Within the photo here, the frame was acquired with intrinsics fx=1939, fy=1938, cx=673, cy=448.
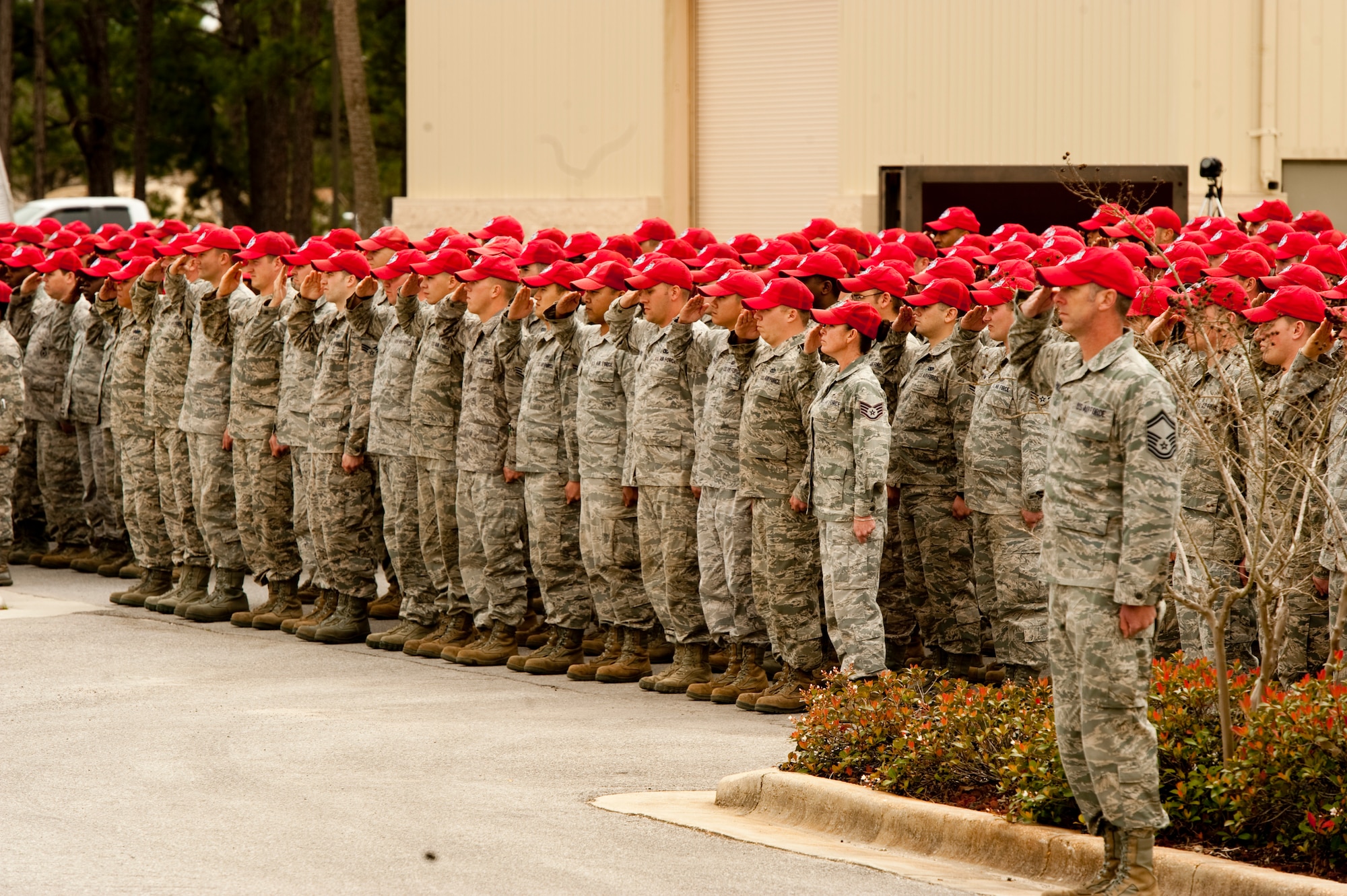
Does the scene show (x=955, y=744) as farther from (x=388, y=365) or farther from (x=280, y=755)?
(x=388, y=365)

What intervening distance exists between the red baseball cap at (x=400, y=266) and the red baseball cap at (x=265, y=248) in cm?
108

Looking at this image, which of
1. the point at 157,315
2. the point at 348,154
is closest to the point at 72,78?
the point at 348,154

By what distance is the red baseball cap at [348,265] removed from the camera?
40.6ft

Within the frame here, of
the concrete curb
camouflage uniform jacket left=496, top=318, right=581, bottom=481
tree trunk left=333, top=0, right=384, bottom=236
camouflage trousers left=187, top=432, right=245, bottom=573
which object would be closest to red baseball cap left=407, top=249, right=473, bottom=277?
camouflage uniform jacket left=496, top=318, right=581, bottom=481

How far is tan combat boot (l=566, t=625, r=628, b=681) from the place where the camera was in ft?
36.4

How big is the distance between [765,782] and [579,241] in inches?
225

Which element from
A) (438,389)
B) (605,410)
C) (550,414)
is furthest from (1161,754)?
(438,389)

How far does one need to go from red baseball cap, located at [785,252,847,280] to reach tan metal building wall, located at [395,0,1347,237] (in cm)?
848

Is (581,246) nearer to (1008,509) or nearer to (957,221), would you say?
(957,221)

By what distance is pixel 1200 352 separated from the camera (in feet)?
31.7

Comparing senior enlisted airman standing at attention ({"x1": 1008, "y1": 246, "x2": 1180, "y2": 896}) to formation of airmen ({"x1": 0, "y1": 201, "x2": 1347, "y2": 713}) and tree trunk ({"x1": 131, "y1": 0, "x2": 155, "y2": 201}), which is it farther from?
tree trunk ({"x1": 131, "y1": 0, "x2": 155, "y2": 201})

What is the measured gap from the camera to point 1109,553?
21.3 ft

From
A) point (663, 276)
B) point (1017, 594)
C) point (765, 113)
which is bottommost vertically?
point (1017, 594)

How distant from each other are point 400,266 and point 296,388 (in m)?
1.18
